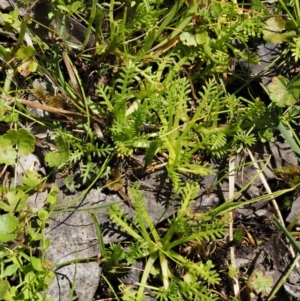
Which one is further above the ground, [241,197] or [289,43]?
[289,43]

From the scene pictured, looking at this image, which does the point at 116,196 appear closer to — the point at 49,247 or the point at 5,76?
the point at 49,247

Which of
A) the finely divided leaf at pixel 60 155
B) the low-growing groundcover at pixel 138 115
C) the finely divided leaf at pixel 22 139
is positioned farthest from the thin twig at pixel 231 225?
the finely divided leaf at pixel 22 139

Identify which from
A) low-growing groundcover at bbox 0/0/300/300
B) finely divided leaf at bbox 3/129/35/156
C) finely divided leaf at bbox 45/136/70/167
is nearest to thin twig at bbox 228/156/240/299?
low-growing groundcover at bbox 0/0/300/300

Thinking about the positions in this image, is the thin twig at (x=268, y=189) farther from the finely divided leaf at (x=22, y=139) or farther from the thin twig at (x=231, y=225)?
the finely divided leaf at (x=22, y=139)

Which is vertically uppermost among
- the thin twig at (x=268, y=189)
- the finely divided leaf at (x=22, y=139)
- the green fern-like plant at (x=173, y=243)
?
the finely divided leaf at (x=22, y=139)

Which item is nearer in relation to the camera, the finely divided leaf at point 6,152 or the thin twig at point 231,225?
the finely divided leaf at point 6,152

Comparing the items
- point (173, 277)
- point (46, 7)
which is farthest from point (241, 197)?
point (46, 7)

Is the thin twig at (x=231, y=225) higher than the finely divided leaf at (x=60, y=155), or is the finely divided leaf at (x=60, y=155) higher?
the finely divided leaf at (x=60, y=155)

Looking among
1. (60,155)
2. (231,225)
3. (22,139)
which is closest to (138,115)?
(60,155)
